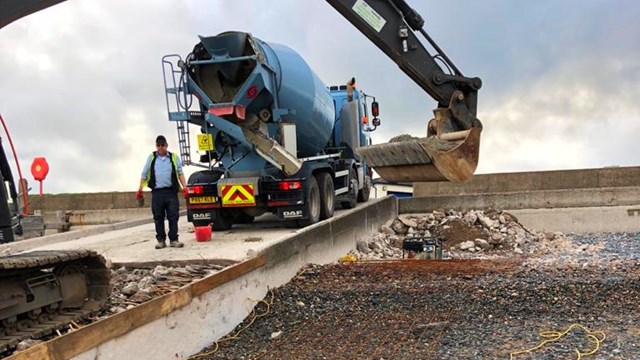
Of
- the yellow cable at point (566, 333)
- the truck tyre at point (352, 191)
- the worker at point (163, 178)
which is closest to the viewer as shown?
the yellow cable at point (566, 333)

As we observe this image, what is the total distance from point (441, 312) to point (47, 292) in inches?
147

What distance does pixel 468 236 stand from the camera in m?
12.3

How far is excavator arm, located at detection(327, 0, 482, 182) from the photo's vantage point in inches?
253

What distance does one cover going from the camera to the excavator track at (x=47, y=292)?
13.6ft

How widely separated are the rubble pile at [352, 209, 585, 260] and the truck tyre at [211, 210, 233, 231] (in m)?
2.43

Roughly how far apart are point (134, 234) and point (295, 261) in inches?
145

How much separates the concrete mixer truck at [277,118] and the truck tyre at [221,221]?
0.06 ft

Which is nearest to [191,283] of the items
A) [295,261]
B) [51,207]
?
[295,261]

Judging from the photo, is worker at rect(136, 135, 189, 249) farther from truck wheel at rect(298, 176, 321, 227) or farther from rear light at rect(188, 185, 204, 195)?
truck wheel at rect(298, 176, 321, 227)

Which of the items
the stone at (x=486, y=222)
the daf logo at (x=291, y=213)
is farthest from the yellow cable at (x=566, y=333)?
the stone at (x=486, y=222)

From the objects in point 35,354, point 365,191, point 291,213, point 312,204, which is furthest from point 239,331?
point 365,191

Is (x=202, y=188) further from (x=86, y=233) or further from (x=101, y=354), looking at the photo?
(x=101, y=354)

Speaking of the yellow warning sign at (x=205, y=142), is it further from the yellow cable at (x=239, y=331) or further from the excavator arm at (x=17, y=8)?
the excavator arm at (x=17, y=8)

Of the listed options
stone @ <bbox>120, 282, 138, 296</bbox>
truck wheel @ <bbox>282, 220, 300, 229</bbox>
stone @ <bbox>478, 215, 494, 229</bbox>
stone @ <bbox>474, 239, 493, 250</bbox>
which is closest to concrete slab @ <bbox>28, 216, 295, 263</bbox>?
truck wheel @ <bbox>282, 220, 300, 229</bbox>
